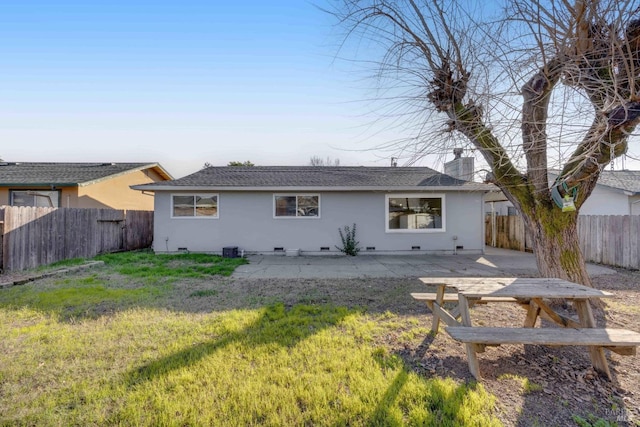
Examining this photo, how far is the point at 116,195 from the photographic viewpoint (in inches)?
576

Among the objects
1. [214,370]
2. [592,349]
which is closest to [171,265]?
[214,370]

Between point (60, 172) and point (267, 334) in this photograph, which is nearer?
point (267, 334)

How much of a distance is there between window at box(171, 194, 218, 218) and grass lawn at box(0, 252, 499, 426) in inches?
245

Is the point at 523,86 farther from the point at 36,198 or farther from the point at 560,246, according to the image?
the point at 36,198

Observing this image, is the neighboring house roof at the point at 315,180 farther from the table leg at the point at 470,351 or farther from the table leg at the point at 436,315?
the table leg at the point at 470,351

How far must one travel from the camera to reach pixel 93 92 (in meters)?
9.78

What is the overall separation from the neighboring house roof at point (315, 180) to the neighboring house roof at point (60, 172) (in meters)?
4.98

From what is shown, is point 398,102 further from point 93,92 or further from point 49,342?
point 93,92

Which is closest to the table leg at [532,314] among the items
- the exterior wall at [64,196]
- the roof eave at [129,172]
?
the roof eave at [129,172]

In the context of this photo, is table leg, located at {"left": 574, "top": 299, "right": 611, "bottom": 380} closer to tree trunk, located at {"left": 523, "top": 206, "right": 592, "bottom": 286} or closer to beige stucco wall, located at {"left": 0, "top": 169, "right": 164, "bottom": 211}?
tree trunk, located at {"left": 523, "top": 206, "right": 592, "bottom": 286}

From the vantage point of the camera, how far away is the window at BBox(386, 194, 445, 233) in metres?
11.0

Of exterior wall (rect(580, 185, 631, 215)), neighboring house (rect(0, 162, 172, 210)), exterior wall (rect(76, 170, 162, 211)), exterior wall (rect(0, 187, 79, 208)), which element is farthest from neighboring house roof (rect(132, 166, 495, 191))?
exterior wall (rect(580, 185, 631, 215))

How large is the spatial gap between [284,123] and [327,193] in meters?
3.39

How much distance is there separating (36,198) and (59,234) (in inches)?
278
